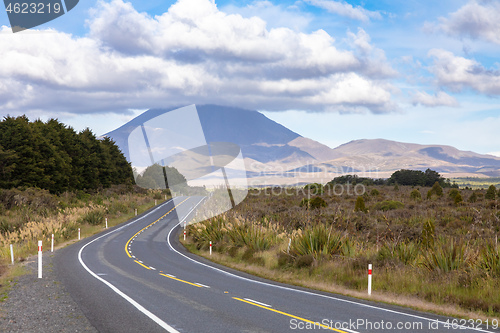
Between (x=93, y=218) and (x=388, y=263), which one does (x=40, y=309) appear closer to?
(x=388, y=263)

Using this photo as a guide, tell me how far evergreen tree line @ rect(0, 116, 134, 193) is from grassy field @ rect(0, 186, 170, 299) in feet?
10.2

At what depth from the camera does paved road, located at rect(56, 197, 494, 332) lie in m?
8.63

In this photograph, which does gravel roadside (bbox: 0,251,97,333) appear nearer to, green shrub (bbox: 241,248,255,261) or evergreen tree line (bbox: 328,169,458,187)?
green shrub (bbox: 241,248,255,261)

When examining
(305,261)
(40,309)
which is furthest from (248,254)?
(40,309)

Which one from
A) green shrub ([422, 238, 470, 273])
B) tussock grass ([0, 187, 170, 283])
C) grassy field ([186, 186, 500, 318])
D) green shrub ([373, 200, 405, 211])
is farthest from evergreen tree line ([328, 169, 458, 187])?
green shrub ([422, 238, 470, 273])

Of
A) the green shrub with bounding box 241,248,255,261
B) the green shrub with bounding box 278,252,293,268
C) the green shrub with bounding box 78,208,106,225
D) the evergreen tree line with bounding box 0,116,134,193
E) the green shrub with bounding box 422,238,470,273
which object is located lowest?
the green shrub with bounding box 78,208,106,225

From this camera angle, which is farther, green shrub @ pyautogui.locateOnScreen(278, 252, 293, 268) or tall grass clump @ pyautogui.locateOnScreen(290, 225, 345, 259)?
green shrub @ pyautogui.locateOnScreen(278, 252, 293, 268)

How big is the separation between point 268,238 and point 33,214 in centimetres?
2450

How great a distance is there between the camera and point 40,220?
34.8 m

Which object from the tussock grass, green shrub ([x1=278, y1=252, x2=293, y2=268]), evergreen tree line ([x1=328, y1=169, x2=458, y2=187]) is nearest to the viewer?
green shrub ([x1=278, y1=252, x2=293, y2=268])

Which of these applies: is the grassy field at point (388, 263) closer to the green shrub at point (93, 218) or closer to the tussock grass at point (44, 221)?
the tussock grass at point (44, 221)

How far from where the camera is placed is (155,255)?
24.0 metres

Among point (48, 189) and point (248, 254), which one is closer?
point (248, 254)

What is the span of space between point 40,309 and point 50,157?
1749 inches
